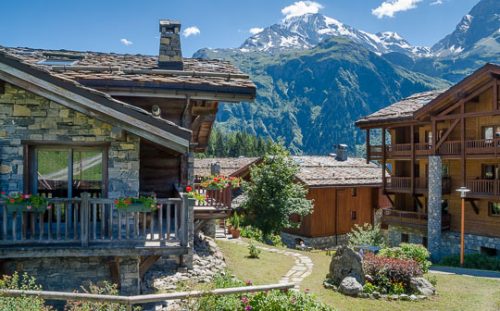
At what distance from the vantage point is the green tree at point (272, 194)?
26.7 meters

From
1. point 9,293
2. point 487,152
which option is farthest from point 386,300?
point 487,152

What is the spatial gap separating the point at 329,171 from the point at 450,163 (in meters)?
9.64

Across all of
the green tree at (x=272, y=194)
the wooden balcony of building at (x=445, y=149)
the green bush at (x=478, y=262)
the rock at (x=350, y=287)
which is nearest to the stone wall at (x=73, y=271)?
the rock at (x=350, y=287)

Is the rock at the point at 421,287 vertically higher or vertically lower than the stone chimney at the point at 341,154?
lower

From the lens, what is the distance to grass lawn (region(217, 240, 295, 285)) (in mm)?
14844

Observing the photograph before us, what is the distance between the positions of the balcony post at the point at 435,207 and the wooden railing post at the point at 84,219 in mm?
23778

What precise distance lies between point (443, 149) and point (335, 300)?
18.2 m

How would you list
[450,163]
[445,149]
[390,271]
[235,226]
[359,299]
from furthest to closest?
[450,163]
[445,149]
[235,226]
[390,271]
[359,299]

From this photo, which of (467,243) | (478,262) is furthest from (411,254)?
(467,243)

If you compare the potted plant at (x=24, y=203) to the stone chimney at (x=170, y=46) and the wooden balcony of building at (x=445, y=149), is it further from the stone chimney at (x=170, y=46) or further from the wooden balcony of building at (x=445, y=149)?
the wooden balcony of building at (x=445, y=149)

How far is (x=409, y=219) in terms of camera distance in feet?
101

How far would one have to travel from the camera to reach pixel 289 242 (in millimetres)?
35281

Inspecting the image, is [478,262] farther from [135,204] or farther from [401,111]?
[135,204]

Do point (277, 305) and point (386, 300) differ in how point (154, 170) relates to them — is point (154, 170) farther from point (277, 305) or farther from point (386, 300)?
point (386, 300)
